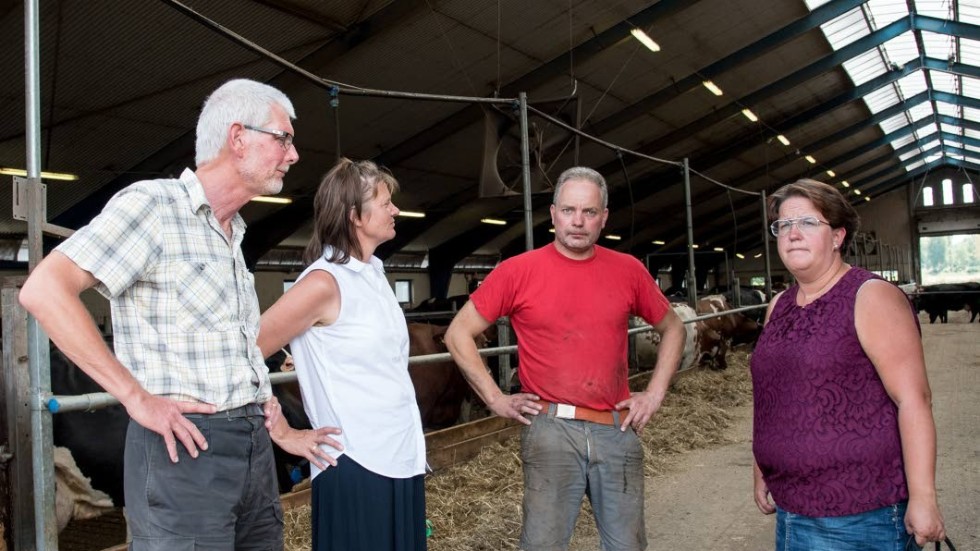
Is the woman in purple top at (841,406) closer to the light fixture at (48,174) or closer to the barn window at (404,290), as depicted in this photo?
the light fixture at (48,174)

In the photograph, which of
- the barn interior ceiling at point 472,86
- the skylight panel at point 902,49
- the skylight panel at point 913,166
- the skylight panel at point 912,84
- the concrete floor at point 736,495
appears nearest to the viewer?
the concrete floor at point 736,495

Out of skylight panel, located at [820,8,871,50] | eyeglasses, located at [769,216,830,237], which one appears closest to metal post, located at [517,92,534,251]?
eyeglasses, located at [769,216,830,237]

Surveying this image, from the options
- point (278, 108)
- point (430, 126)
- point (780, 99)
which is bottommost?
point (278, 108)

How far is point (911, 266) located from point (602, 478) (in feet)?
135

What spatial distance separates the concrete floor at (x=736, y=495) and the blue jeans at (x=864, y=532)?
190 cm

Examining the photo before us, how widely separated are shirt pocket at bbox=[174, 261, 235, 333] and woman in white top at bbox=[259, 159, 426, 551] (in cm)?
33

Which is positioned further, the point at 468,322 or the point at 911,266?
the point at 911,266

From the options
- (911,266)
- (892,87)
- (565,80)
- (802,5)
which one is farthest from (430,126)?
(911,266)

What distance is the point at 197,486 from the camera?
5.12 feet

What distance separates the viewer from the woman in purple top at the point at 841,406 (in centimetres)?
181

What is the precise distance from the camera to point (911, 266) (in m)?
38.6

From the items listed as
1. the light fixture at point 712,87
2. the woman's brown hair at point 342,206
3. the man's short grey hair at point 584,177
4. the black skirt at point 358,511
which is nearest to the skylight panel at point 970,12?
the light fixture at point 712,87

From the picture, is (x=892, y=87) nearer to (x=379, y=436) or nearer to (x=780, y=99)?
(x=780, y=99)

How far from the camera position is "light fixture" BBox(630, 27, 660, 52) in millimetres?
12875
